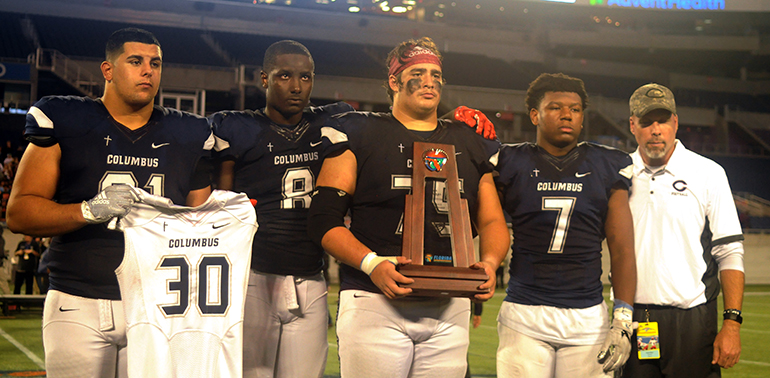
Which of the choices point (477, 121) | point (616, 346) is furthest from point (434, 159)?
point (616, 346)

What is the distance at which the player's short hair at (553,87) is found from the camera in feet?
11.1

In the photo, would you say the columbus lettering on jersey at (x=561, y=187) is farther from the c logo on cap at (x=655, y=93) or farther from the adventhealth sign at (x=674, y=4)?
the adventhealth sign at (x=674, y=4)

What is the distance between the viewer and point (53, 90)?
2275 centimetres

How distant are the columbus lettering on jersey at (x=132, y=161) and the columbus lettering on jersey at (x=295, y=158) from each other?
26.1 inches

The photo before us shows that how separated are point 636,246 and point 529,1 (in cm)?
2752

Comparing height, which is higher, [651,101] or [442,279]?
[651,101]

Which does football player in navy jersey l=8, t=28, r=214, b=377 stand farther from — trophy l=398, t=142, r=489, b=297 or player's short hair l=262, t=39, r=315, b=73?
trophy l=398, t=142, r=489, b=297

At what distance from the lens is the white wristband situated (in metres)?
2.51

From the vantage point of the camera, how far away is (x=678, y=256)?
3553mm

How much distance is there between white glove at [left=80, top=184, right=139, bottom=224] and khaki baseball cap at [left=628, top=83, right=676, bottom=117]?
2620 millimetres

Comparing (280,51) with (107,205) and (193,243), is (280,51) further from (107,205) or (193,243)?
(107,205)

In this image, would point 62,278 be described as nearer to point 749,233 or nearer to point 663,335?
point 663,335

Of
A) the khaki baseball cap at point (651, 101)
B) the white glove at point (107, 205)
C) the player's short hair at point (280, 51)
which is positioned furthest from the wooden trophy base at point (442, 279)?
the khaki baseball cap at point (651, 101)

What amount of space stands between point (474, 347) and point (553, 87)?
18.8ft
